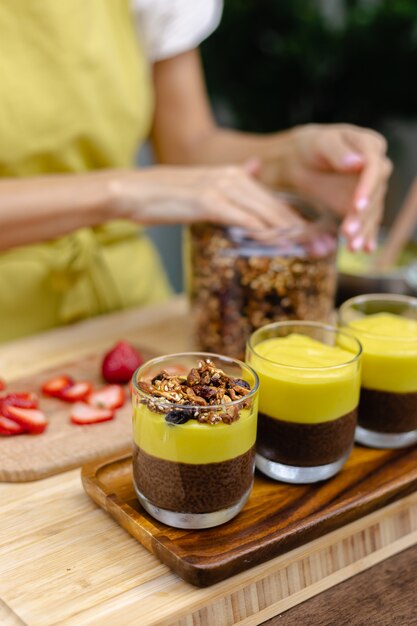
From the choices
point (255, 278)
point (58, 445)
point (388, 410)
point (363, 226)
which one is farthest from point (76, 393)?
point (363, 226)

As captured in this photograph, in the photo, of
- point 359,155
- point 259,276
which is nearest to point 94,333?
point 259,276

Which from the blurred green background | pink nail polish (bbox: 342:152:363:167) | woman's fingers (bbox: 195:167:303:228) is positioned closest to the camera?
woman's fingers (bbox: 195:167:303:228)

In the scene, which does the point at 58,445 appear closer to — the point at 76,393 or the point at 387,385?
the point at 76,393

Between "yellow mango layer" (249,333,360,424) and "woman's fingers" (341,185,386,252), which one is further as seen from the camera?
"woman's fingers" (341,185,386,252)

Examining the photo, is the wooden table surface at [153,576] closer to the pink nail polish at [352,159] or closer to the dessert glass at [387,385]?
the dessert glass at [387,385]

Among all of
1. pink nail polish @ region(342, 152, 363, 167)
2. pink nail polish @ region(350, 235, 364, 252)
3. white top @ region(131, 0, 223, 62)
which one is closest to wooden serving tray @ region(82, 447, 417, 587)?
pink nail polish @ region(350, 235, 364, 252)

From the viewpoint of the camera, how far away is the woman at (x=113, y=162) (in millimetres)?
1375

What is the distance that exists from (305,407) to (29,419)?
0.40 m

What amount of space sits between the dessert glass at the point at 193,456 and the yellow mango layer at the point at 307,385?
0.15 ft

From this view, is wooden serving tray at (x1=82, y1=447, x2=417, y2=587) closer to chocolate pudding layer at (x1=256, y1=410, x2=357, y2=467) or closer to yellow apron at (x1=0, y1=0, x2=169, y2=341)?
chocolate pudding layer at (x1=256, y1=410, x2=357, y2=467)

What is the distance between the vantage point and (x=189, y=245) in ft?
4.62

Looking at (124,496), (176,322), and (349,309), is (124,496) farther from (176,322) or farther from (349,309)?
(176,322)

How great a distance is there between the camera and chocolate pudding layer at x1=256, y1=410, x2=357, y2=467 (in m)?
0.99

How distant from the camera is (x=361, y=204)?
1.39 meters
